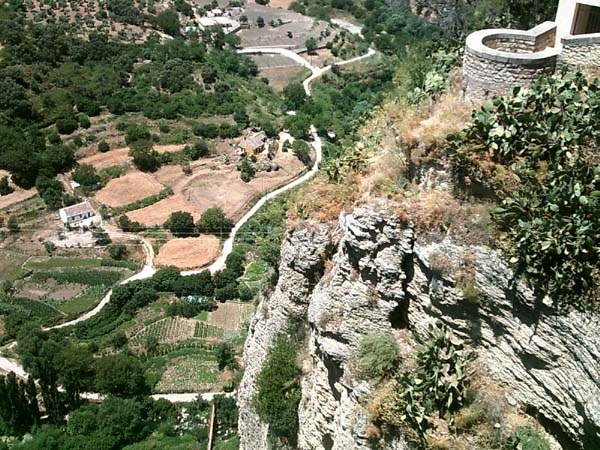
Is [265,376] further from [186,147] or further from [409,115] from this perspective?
[186,147]

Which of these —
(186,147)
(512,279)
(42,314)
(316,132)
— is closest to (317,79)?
(316,132)

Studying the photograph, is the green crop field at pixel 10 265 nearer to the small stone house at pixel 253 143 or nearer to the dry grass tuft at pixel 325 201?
the small stone house at pixel 253 143

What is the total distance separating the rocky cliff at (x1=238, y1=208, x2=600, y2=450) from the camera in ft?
45.6

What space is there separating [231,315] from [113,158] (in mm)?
30696

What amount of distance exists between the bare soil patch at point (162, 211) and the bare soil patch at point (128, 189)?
228 cm

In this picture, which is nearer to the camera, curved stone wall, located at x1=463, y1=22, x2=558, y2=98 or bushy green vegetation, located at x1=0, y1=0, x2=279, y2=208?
curved stone wall, located at x1=463, y1=22, x2=558, y2=98

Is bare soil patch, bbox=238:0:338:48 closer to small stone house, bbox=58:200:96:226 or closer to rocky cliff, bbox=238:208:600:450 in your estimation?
small stone house, bbox=58:200:96:226

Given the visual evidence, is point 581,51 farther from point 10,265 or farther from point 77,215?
point 77,215

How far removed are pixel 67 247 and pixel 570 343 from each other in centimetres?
5539

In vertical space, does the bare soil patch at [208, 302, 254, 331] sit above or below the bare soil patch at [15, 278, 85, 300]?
below

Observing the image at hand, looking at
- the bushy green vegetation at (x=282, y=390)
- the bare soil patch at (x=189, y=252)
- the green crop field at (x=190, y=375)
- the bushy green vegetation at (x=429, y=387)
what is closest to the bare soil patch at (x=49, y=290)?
the bare soil patch at (x=189, y=252)

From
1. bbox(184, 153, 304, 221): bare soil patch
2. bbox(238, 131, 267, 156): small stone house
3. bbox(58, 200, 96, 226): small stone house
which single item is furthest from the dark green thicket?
bbox(184, 153, 304, 221): bare soil patch

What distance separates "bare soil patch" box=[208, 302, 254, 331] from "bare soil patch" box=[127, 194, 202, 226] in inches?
542

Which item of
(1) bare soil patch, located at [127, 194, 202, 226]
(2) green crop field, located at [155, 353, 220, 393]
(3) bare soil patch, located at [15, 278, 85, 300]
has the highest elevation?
(1) bare soil patch, located at [127, 194, 202, 226]
